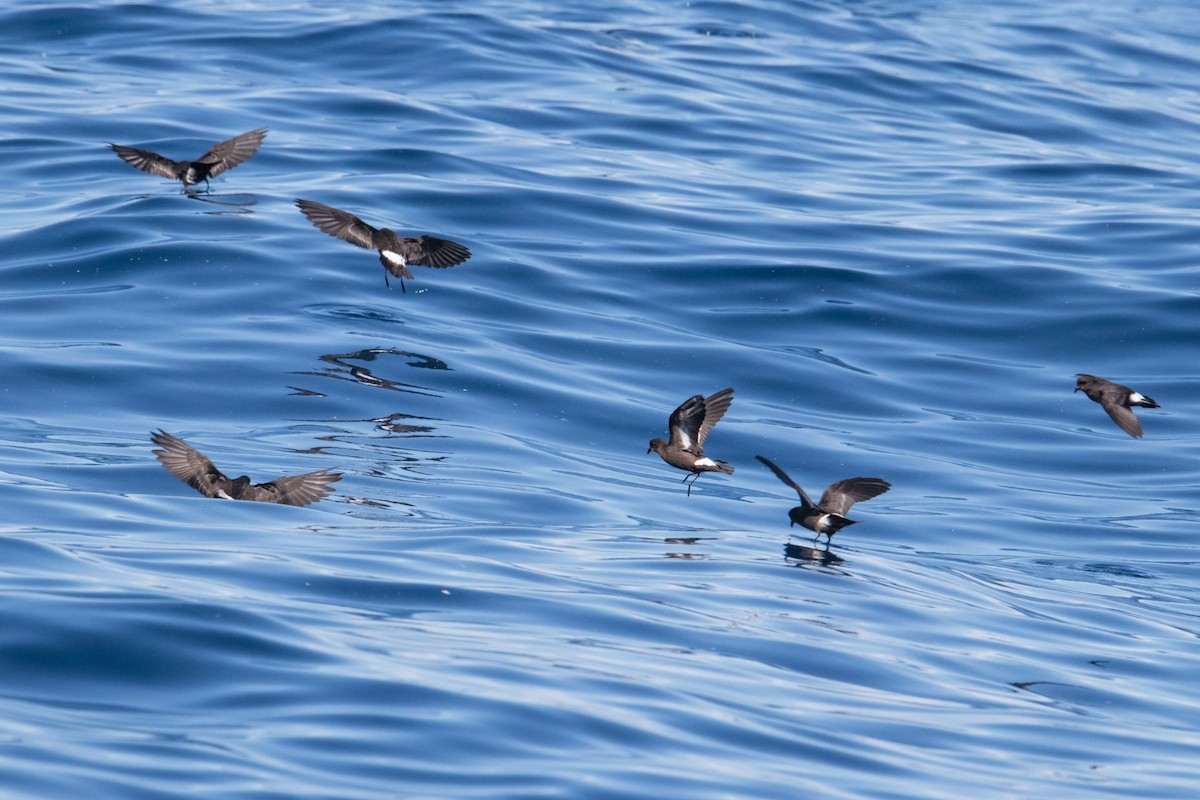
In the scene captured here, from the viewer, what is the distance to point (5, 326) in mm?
15930

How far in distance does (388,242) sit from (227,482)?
15.4 ft

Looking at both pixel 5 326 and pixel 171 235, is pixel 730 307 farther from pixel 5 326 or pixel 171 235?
pixel 5 326

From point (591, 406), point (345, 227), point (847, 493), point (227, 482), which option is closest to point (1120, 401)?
point (847, 493)

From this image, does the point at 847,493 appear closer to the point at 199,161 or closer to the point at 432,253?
the point at 432,253

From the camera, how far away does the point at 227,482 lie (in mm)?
10906

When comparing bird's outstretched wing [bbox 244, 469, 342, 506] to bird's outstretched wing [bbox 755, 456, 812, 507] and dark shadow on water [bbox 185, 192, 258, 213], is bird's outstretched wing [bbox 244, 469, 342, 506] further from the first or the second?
dark shadow on water [bbox 185, 192, 258, 213]

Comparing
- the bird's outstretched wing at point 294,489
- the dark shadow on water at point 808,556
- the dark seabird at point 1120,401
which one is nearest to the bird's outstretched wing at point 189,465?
the bird's outstretched wing at point 294,489

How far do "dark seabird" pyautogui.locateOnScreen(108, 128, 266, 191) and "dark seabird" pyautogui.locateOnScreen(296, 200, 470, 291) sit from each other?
3931mm

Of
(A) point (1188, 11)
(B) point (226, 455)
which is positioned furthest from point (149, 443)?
(A) point (1188, 11)

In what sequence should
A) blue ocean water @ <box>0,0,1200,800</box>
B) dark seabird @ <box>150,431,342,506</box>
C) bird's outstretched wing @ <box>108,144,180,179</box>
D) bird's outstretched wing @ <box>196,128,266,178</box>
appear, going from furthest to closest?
bird's outstretched wing @ <box>196,128,266,178</box>, bird's outstretched wing @ <box>108,144,180,179</box>, dark seabird @ <box>150,431,342,506</box>, blue ocean water @ <box>0,0,1200,800</box>

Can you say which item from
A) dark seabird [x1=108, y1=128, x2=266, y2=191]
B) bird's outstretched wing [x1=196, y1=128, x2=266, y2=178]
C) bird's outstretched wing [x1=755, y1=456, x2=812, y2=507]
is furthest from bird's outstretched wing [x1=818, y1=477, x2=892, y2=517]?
bird's outstretched wing [x1=196, y1=128, x2=266, y2=178]

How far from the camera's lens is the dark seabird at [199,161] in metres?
18.5

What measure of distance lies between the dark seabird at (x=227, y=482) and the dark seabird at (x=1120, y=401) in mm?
6598

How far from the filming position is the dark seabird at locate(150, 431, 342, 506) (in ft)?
35.7
